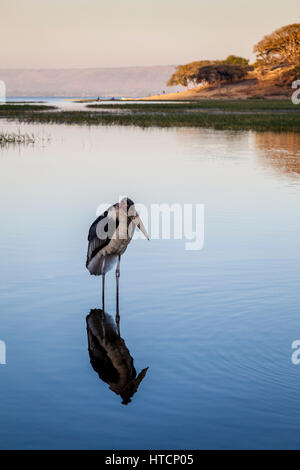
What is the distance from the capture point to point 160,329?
827cm

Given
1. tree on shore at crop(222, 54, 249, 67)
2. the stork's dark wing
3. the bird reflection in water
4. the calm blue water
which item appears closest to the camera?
the calm blue water

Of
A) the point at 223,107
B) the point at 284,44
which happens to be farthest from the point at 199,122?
Result: the point at 284,44

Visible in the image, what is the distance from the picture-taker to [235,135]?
39969mm

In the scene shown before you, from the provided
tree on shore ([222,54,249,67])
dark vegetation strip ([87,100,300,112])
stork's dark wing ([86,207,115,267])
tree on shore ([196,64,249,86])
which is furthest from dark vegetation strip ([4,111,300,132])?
tree on shore ([222,54,249,67])

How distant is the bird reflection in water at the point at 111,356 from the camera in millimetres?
6934

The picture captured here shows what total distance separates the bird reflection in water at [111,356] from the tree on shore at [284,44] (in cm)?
10514

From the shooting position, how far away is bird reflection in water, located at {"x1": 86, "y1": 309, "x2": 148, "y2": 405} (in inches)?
273

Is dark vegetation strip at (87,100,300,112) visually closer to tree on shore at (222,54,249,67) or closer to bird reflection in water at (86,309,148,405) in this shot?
bird reflection in water at (86,309,148,405)

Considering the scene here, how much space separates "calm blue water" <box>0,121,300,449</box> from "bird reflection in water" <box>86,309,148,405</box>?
0.11ft

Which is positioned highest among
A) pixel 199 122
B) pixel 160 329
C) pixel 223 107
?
pixel 223 107

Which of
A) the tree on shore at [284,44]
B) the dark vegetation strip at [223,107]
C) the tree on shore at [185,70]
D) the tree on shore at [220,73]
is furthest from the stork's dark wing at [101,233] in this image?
the tree on shore at [185,70]

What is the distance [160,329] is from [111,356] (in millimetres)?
804

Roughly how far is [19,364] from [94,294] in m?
2.46

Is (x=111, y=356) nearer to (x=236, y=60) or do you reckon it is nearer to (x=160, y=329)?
(x=160, y=329)
